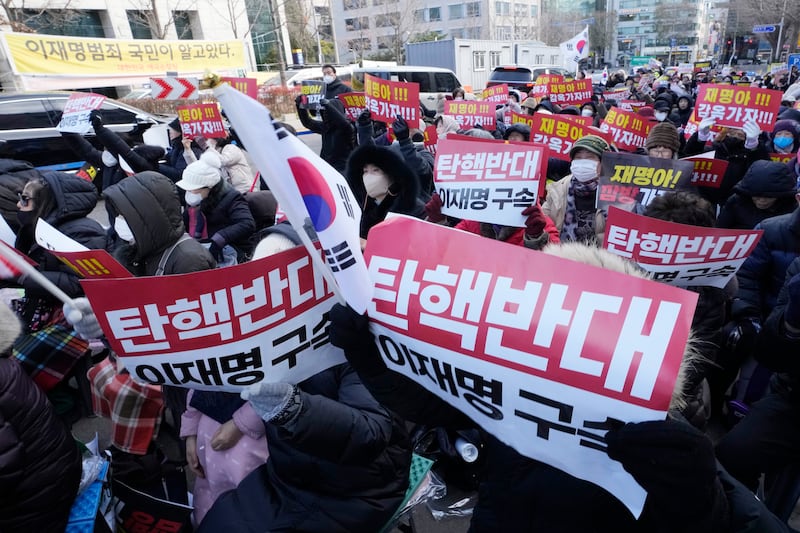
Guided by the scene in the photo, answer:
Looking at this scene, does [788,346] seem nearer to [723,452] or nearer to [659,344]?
[723,452]

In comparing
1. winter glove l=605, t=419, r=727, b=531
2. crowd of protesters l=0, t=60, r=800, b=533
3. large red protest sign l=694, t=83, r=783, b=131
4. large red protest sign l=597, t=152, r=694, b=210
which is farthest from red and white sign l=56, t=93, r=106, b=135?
large red protest sign l=694, t=83, r=783, b=131

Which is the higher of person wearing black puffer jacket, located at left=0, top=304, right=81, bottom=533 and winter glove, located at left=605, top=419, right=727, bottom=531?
winter glove, located at left=605, top=419, right=727, bottom=531

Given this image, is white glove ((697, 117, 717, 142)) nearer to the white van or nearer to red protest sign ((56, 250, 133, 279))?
red protest sign ((56, 250, 133, 279))

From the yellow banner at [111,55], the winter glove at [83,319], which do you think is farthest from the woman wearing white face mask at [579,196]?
the yellow banner at [111,55]

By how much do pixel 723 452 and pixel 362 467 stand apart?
5.74ft

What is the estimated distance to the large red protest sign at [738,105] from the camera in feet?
17.4

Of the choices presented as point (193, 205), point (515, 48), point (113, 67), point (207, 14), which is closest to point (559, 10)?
point (515, 48)

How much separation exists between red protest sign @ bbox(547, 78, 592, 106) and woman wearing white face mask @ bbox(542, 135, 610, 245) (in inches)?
256

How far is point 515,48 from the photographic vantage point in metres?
30.6

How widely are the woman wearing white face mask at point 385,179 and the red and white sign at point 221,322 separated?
1730 millimetres

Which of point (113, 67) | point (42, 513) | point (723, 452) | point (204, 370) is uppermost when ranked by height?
point (113, 67)

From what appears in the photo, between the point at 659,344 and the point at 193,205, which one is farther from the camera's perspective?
the point at 193,205

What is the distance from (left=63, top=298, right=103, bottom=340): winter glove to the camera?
1.70 meters

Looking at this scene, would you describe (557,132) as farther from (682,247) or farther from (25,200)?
A: (25,200)
